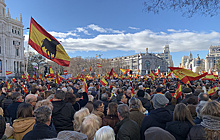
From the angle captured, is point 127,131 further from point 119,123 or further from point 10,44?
point 10,44

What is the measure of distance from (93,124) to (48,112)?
0.89 meters

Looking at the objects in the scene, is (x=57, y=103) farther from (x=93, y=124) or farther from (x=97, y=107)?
(x=93, y=124)

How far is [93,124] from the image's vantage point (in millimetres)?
3223

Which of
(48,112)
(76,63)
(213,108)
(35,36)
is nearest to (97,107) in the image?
(48,112)

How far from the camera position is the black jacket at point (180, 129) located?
9.34 ft

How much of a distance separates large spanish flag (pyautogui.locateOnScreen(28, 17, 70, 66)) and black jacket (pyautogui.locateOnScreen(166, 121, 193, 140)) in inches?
170

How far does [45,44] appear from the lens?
564 centimetres

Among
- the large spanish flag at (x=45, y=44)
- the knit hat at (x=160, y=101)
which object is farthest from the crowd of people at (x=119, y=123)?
the large spanish flag at (x=45, y=44)

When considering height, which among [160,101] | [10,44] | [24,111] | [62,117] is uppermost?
[10,44]

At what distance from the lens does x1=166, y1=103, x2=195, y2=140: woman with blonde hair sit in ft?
9.36

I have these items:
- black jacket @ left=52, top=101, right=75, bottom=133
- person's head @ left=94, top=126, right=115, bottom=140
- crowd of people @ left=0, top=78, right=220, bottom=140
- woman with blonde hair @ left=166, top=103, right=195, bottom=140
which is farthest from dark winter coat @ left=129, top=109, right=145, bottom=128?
black jacket @ left=52, top=101, right=75, bottom=133

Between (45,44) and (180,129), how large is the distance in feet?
15.7

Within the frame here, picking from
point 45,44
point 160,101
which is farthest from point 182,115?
point 45,44

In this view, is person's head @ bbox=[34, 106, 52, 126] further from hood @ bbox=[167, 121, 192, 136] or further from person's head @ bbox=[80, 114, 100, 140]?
hood @ bbox=[167, 121, 192, 136]
